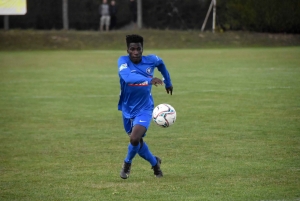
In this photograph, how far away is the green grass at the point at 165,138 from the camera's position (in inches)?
336

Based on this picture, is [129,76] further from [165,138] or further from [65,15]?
[65,15]

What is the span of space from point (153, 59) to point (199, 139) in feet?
12.1

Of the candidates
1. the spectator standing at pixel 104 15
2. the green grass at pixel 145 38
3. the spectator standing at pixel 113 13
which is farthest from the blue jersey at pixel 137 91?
the spectator standing at pixel 113 13

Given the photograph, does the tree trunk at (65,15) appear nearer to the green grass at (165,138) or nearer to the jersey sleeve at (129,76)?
the green grass at (165,138)

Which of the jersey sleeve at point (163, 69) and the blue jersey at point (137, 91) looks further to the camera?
the jersey sleeve at point (163, 69)

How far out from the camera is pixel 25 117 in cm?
1614

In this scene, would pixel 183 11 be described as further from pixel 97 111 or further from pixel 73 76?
pixel 97 111

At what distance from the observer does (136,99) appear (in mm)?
9117

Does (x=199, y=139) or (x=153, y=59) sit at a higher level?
(x=153, y=59)

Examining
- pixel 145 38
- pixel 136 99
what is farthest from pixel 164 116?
pixel 145 38

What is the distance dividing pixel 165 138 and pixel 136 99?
384 cm

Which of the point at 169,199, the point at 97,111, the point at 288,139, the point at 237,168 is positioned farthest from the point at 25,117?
the point at 169,199

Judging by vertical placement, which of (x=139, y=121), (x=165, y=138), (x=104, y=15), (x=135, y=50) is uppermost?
(x=135, y=50)

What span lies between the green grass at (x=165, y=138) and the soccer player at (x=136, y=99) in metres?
0.35
